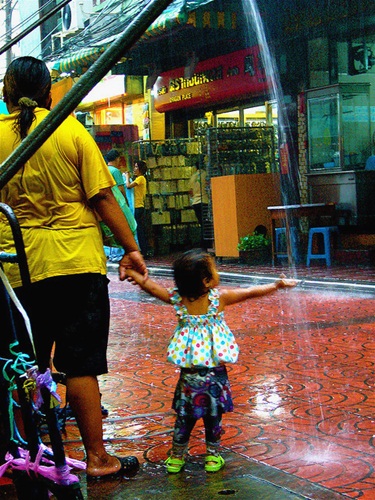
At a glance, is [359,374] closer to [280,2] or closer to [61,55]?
[280,2]

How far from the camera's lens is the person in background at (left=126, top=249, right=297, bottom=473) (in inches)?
150

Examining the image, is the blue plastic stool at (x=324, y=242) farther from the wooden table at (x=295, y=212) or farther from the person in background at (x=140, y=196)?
the person in background at (x=140, y=196)

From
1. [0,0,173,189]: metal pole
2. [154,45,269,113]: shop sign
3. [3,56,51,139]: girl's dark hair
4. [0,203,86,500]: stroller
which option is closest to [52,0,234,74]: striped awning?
[154,45,269,113]: shop sign

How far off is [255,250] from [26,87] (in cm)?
1112

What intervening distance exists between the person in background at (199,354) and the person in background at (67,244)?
0.93 ft

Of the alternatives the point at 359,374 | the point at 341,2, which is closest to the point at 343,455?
the point at 359,374

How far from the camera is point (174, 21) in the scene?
47.5 ft

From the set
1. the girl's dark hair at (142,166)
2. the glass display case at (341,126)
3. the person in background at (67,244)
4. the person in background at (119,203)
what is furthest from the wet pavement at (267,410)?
the girl's dark hair at (142,166)

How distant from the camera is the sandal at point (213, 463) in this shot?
12.4 ft

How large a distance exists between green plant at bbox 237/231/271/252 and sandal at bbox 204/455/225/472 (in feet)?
36.1

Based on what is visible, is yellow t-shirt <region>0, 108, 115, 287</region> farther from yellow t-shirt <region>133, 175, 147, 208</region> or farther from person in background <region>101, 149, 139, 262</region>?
yellow t-shirt <region>133, 175, 147, 208</region>

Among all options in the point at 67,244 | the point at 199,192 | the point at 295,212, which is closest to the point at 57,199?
the point at 67,244

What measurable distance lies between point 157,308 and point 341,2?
7123 mm

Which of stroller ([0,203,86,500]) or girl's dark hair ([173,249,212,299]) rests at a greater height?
girl's dark hair ([173,249,212,299])
